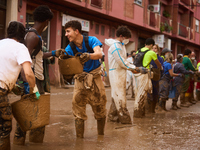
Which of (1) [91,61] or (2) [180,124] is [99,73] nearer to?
(1) [91,61]

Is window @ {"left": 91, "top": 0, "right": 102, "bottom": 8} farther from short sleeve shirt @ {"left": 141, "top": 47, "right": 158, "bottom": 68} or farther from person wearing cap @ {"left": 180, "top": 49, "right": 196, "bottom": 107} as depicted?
short sleeve shirt @ {"left": 141, "top": 47, "right": 158, "bottom": 68}

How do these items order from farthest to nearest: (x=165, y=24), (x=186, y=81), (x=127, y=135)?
(x=165, y=24), (x=186, y=81), (x=127, y=135)

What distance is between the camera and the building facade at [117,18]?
15.6 meters

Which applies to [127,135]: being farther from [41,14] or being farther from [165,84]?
[165,84]

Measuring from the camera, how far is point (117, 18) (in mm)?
21547

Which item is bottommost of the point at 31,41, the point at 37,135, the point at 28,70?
the point at 37,135

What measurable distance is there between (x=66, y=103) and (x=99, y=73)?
17.5 feet

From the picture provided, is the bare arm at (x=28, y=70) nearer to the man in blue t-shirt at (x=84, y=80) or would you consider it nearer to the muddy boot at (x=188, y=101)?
the man in blue t-shirt at (x=84, y=80)

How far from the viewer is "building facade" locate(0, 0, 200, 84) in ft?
51.3

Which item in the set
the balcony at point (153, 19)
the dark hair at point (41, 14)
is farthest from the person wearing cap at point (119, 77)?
the balcony at point (153, 19)

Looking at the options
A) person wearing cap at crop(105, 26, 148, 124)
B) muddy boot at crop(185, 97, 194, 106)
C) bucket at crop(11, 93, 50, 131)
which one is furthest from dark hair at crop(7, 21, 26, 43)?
muddy boot at crop(185, 97, 194, 106)

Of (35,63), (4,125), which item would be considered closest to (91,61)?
(35,63)

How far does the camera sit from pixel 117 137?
559 cm

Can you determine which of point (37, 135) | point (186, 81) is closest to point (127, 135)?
point (37, 135)
